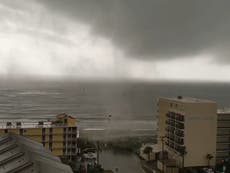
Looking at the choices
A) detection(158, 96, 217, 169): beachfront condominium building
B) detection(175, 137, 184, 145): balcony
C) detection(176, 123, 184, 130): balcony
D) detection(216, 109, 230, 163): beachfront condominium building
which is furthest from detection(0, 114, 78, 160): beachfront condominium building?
detection(216, 109, 230, 163): beachfront condominium building

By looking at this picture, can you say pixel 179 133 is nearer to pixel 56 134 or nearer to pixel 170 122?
pixel 170 122

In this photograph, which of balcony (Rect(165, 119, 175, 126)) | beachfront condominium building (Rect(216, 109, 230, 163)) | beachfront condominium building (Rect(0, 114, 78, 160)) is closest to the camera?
beachfront condominium building (Rect(0, 114, 78, 160))

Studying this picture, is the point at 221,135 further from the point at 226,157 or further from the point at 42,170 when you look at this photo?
the point at 42,170

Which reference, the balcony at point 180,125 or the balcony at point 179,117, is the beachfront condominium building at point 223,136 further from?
the balcony at point 180,125

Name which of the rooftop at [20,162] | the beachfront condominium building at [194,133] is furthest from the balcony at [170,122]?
the rooftop at [20,162]

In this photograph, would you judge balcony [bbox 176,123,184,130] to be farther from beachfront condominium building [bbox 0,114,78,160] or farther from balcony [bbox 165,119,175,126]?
beachfront condominium building [bbox 0,114,78,160]

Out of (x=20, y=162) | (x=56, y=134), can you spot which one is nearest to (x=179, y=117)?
(x=56, y=134)

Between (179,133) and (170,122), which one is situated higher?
(170,122)

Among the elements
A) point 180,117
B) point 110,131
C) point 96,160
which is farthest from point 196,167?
point 110,131

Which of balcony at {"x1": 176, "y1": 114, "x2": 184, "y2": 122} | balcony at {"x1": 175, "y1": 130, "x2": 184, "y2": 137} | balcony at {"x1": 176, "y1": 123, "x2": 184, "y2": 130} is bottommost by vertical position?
balcony at {"x1": 175, "y1": 130, "x2": 184, "y2": 137}

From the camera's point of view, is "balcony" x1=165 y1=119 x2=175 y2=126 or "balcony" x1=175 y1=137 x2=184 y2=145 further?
"balcony" x1=165 y1=119 x2=175 y2=126
